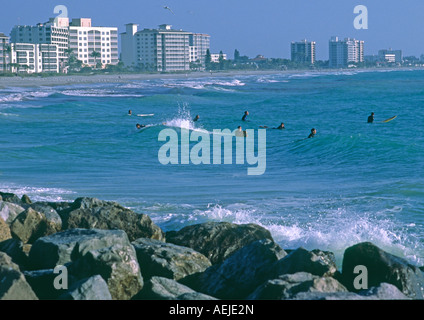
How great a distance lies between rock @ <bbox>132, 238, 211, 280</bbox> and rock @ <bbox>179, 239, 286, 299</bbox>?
125 millimetres

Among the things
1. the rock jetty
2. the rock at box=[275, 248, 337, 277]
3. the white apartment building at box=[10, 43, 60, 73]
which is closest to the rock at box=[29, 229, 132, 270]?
the rock jetty

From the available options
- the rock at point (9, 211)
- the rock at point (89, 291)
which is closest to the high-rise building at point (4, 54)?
the rock at point (9, 211)

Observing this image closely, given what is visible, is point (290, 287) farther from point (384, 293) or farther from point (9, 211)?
point (9, 211)

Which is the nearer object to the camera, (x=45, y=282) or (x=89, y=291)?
(x=89, y=291)

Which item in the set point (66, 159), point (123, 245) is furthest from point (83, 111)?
point (123, 245)

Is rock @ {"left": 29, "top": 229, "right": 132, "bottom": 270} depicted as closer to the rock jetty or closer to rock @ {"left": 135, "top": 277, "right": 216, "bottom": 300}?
the rock jetty

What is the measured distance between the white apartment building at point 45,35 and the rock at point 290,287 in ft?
531

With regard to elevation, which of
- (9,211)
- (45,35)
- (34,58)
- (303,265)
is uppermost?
(45,35)

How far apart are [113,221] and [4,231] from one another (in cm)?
156

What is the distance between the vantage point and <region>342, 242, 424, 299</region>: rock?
704cm

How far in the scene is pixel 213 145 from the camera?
26094 mm

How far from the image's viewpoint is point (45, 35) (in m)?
162

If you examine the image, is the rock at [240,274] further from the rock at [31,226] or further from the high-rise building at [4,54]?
the high-rise building at [4,54]

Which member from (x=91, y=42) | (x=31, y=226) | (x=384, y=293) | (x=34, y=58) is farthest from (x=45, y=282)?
(x=91, y=42)
